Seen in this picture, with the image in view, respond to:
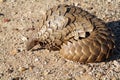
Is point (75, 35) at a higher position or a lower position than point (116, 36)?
higher

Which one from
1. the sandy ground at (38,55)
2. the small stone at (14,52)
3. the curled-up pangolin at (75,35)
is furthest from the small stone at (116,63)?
the small stone at (14,52)

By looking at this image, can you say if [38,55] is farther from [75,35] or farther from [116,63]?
[116,63]

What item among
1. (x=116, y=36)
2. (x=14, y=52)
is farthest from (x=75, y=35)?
(x=14, y=52)

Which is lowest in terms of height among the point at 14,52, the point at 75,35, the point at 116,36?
the point at 14,52

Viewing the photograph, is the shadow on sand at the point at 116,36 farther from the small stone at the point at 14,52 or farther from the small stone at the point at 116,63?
the small stone at the point at 14,52

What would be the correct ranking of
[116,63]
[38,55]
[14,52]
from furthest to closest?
[14,52] < [38,55] < [116,63]

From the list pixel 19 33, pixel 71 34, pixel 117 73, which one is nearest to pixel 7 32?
pixel 19 33

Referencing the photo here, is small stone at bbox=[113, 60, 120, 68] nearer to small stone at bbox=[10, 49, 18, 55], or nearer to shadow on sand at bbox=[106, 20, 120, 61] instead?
shadow on sand at bbox=[106, 20, 120, 61]

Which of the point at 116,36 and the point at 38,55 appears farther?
the point at 116,36
